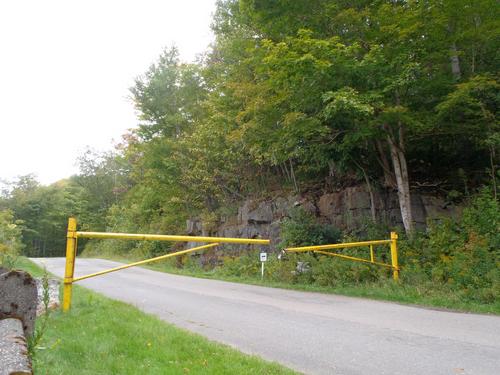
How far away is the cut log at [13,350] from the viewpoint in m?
2.56

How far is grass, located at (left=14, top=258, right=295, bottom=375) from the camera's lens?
4.41 m

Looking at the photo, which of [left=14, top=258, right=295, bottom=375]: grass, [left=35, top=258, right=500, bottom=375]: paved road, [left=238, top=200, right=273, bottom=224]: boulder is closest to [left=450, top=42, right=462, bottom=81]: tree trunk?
[left=35, top=258, right=500, bottom=375]: paved road

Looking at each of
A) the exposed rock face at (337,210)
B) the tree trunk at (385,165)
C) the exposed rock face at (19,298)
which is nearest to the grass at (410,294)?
the exposed rock face at (337,210)

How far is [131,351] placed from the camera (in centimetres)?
502

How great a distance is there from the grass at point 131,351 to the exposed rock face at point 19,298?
1.31ft

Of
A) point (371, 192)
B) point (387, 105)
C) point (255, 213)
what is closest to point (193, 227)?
point (255, 213)

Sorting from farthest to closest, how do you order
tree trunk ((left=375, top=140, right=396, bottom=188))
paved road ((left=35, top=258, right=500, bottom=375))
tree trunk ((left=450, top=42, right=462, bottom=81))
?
tree trunk ((left=375, top=140, right=396, bottom=188)), tree trunk ((left=450, top=42, right=462, bottom=81)), paved road ((left=35, top=258, right=500, bottom=375))

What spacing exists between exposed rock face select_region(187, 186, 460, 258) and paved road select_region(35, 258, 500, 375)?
19.1ft

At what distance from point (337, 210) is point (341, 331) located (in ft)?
34.7

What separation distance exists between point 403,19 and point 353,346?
335 inches

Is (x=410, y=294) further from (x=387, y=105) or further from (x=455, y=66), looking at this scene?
(x=455, y=66)

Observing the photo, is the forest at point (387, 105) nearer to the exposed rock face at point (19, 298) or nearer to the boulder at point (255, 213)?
the boulder at point (255, 213)

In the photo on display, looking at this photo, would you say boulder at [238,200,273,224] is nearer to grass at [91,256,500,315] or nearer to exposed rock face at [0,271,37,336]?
grass at [91,256,500,315]

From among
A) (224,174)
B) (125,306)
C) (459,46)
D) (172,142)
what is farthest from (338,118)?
(172,142)
